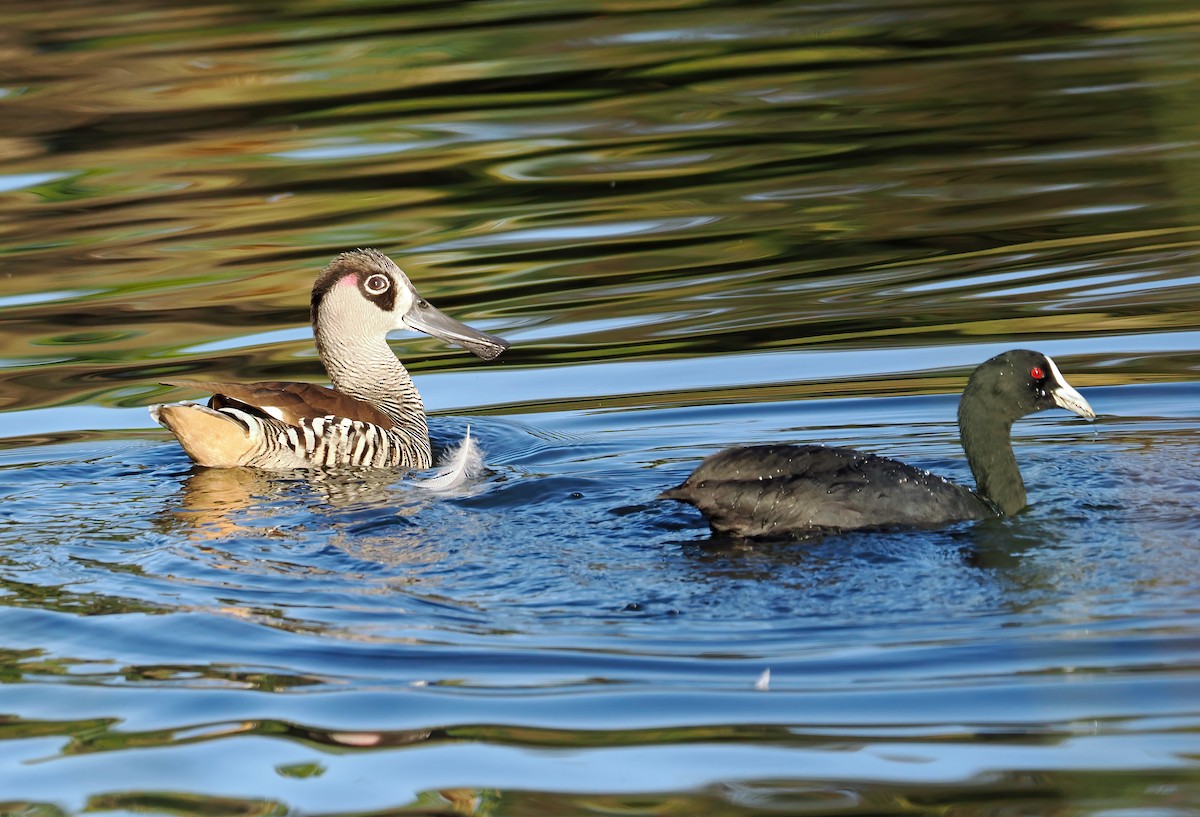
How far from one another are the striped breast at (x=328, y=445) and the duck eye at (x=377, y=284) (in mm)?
1262

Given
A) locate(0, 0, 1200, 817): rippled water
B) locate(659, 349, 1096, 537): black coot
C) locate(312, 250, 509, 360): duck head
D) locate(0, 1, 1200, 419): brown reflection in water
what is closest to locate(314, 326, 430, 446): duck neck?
locate(312, 250, 509, 360): duck head

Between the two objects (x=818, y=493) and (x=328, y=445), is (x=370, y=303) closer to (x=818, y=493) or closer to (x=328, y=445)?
(x=328, y=445)

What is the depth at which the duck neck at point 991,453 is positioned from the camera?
7.75 meters

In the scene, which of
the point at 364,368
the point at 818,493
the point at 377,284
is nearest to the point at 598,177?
the point at 377,284

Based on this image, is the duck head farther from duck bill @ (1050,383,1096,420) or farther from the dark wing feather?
duck bill @ (1050,383,1096,420)

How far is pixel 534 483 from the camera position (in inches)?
338

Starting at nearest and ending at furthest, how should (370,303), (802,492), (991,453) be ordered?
(802,492), (991,453), (370,303)

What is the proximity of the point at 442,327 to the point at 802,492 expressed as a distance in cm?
399

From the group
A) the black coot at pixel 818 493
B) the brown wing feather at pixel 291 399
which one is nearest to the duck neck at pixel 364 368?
the brown wing feather at pixel 291 399

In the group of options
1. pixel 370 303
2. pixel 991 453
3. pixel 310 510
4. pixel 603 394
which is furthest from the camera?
pixel 370 303

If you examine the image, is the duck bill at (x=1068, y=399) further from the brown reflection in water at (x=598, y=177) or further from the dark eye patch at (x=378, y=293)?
the dark eye patch at (x=378, y=293)

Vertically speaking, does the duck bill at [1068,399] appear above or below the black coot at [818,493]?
above

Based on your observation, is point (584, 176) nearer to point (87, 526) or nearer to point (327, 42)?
point (327, 42)

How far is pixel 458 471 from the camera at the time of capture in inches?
355
